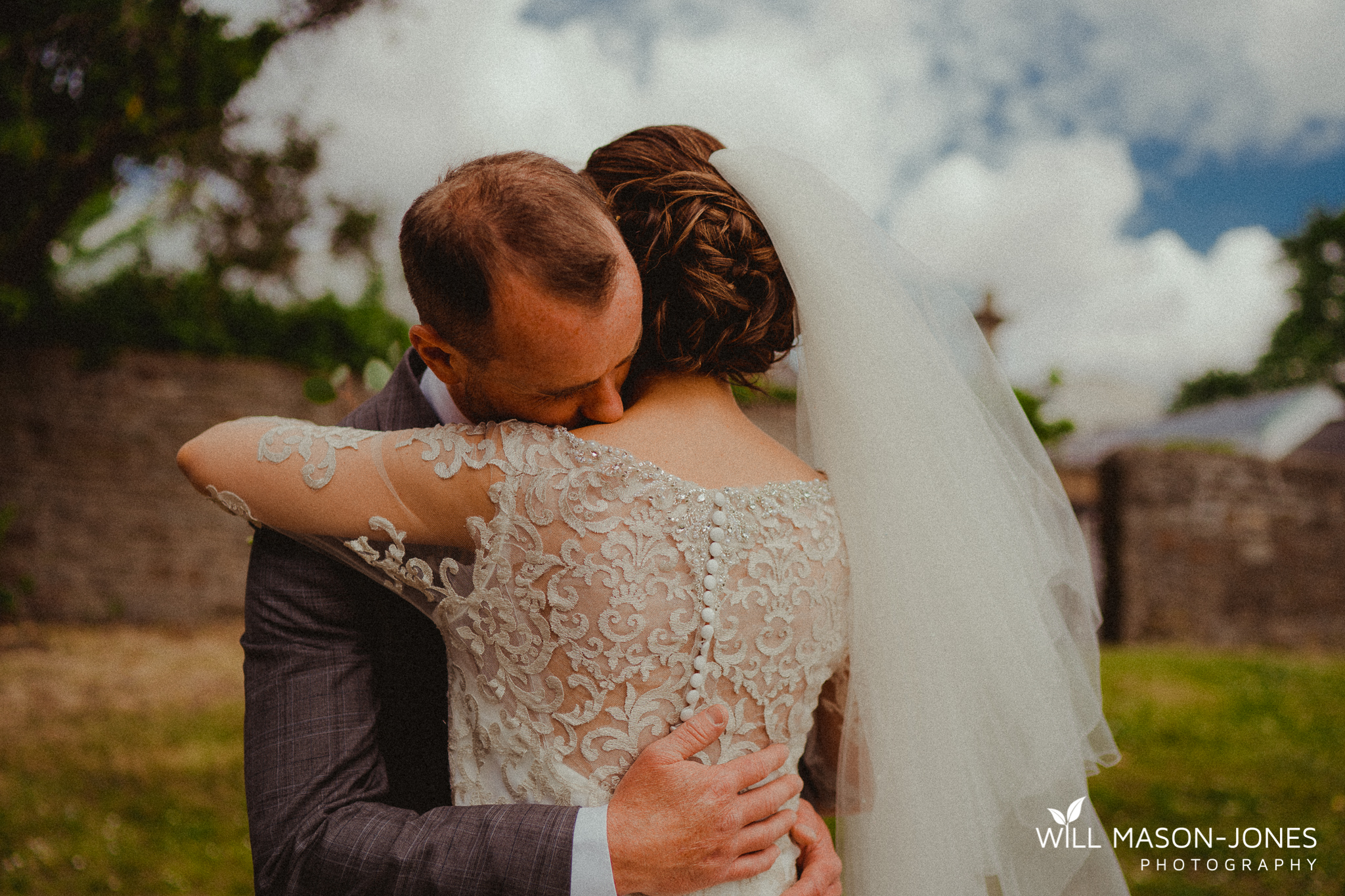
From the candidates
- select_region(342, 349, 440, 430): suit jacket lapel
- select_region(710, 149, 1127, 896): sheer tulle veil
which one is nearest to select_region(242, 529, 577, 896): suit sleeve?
select_region(342, 349, 440, 430): suit jacket lapel

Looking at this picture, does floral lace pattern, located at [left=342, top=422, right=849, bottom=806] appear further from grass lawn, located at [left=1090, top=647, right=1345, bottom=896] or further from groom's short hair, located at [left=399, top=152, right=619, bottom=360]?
grass lawn, located at [left=1090, top=647, right=1345, bottom=896]

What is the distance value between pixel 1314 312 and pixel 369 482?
4259 centimetres

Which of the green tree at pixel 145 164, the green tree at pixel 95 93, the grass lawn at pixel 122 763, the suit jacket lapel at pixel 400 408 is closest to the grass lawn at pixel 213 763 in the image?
the grass lawn at pixel 122 763

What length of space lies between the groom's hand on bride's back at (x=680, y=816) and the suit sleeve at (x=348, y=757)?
0.08 metres

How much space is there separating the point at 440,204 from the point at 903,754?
1170 millimetres

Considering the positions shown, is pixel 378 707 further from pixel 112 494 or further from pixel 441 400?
pixel 112 494

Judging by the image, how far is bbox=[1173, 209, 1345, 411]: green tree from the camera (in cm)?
3372

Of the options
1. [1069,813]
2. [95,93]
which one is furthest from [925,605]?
[95,93]

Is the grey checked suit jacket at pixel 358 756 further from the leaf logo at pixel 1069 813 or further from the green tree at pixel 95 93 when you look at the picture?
the green tree at pixel 95 93

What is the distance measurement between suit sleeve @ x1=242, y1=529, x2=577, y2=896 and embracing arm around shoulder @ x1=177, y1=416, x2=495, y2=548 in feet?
0.47

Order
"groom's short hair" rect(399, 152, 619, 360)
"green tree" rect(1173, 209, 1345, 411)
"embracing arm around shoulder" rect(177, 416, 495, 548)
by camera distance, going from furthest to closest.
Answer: "green tree" rect(1173, 209, 1345, 411) → "embracing arm around shoulder" rect(177, 416, 495, 548) → "groom's short hair" rect(399, 152, 619, 360)

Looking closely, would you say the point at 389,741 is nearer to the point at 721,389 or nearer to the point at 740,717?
the point at 740,717

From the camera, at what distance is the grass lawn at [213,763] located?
13.3 ft

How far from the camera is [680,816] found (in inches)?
49.4
